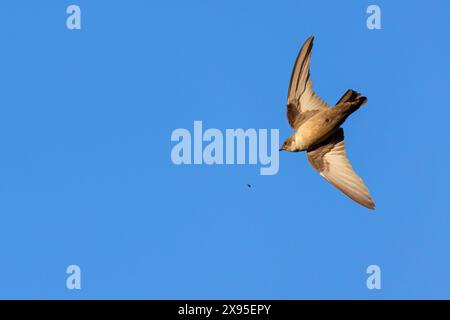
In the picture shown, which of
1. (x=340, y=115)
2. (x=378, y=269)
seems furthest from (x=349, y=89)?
(x=378, y=269)

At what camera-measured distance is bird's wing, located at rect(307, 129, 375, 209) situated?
32.3 ft

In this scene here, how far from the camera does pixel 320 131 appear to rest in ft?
31.5

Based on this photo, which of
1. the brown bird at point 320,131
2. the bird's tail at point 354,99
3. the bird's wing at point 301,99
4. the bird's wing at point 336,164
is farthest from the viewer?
the bird's wing at point 336,164

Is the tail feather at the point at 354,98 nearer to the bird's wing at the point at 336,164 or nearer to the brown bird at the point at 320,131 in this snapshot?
the brown bird at the point at 320,131

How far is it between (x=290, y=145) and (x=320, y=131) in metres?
0.41

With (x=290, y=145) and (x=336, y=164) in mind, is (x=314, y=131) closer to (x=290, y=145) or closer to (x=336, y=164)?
(x=290, y=145)

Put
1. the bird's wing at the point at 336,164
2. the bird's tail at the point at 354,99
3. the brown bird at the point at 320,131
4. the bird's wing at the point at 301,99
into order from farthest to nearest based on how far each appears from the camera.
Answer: the bird's wing at the point at 336,164, the bird's wing at the point at 301,99, the brown bird at the point at 320,131, the bird's tail at the point at 354,99

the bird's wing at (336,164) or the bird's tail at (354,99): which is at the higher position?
the bird's tail at (354,99)

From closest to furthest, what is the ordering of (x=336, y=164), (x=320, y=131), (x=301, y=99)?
(x=320, y=131) < (x=301, y=99) < (x=336, y=164)

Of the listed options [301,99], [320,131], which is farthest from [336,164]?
[301,99]

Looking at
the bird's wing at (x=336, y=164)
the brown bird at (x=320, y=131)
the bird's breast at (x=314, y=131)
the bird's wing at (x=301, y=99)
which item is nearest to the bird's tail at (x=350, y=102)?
the brown bird at (x=320, y=131)

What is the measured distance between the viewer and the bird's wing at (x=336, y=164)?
9.84m
